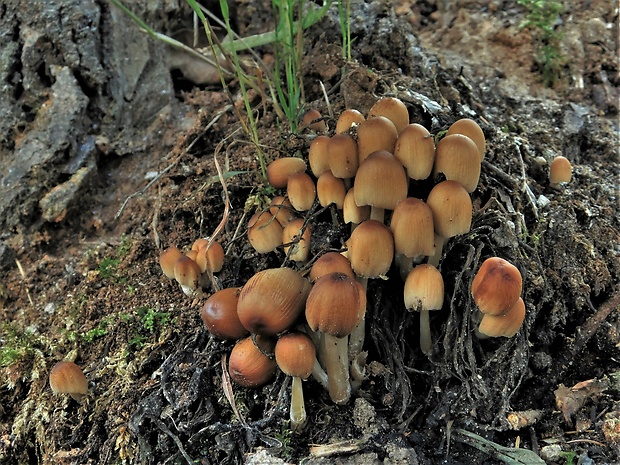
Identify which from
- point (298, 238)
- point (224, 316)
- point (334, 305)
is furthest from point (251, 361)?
point (298, 238)

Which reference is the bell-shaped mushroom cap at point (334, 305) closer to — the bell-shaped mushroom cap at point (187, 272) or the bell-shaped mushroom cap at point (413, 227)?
the bell-shaped mushroom cap at point (413, 227)

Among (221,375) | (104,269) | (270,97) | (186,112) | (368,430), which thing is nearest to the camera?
(368,430)

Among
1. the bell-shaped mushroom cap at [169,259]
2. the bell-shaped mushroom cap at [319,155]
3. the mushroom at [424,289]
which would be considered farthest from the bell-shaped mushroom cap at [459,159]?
the bell-shaped mushroom cap at [169,259]

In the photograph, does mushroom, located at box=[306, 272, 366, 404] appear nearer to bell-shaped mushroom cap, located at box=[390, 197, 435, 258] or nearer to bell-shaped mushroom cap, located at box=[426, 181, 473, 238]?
bell-shaped mushroom cap, located at box=[390, 197, 435, 258]

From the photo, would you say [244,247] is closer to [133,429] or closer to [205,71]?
[133,429]

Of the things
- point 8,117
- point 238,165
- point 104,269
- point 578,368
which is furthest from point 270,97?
point 578,368

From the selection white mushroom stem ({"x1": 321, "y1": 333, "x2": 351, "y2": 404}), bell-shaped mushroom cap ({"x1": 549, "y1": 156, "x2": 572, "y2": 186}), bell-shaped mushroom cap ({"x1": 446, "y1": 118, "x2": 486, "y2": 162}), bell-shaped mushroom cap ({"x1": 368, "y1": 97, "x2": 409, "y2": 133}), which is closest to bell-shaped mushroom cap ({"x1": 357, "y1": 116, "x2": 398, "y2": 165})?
bell-shaped mushroom cap ({"x1": 368, "y1": 97, "x2": 409, "y2": 133})

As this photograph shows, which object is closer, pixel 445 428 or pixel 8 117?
pixel 445 428
